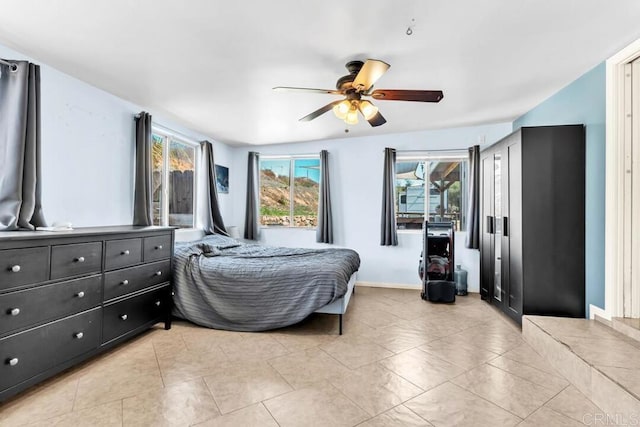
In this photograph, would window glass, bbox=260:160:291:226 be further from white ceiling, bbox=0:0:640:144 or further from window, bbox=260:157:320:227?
white ceiling, bbox=0:0:640:144

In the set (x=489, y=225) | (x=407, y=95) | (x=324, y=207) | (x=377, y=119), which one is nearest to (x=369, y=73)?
(x=407, y=95)

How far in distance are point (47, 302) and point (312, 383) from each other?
1.80m

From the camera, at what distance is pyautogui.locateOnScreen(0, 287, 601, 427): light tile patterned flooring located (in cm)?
179

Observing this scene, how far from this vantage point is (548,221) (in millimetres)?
3062

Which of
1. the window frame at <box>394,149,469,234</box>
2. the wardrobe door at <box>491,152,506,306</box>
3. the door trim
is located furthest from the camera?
the window frame at <box>394,149,469,234</box>

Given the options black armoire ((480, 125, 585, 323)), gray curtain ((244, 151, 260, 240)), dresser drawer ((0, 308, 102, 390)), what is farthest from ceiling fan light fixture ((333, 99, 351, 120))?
gray curtain ((244, 151, 260, 240))

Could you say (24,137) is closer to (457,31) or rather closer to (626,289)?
(457,31)

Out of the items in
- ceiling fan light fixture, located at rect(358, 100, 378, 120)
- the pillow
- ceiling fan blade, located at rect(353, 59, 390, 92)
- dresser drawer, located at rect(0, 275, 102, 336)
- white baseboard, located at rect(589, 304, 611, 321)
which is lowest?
white baseboard, located at rect(589, 304, 611, 321)

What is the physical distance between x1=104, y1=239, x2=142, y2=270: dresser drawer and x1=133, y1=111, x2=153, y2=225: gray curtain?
0.81m

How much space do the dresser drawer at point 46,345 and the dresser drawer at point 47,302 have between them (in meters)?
0.06

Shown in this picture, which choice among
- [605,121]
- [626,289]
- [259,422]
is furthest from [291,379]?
[605,121]

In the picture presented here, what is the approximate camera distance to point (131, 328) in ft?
8.78

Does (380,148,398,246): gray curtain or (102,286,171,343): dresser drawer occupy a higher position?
(380,148,398,246): gray curtain

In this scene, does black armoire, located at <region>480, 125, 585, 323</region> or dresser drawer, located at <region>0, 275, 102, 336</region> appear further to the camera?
black armoire, located at <region>480, 125, 585, 323</region>
